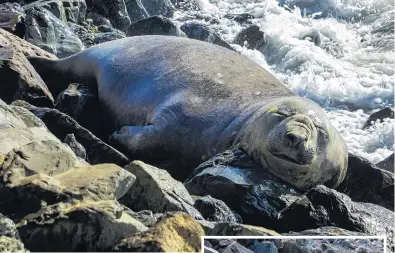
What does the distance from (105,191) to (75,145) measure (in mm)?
1832

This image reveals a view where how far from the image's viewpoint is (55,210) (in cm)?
356

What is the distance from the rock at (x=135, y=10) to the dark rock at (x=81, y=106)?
503 centimetres

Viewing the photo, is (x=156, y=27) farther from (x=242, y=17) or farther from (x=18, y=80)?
(x=242, y=17)

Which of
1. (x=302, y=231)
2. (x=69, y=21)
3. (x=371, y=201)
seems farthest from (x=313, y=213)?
(x=69, y=21)

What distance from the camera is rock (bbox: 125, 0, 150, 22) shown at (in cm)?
1238

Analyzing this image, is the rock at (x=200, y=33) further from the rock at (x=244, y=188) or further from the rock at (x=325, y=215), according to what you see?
the rock at (x=325, y=215)

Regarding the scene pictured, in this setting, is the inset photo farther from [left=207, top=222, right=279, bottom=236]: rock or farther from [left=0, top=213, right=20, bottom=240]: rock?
[left=0, top=213, right=20, bottom=240]: rock

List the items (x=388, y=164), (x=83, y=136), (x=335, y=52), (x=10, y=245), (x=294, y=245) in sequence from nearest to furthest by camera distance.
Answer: (x=10, y=245)
(x=294, y=245)
(x=83, y=136)
(x=388, y=164)
(x=335, y=52)

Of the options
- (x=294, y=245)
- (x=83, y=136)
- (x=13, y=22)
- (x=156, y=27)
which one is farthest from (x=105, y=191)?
(x=156, y=27)

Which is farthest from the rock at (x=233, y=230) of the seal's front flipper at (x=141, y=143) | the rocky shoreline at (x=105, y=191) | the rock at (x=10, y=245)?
the seal's front flipper at (x=141, y=143)

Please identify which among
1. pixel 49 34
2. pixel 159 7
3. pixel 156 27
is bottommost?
pixel 159 7

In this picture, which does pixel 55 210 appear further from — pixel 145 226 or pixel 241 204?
pixel 241 204

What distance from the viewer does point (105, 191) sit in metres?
3.77

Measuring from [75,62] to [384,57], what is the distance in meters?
6.49
